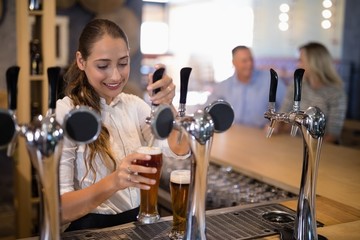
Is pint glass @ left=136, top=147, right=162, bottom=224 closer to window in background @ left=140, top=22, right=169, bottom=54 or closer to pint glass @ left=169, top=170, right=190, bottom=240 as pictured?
pint glass @ left=169, top=170, right=190, bottom=240

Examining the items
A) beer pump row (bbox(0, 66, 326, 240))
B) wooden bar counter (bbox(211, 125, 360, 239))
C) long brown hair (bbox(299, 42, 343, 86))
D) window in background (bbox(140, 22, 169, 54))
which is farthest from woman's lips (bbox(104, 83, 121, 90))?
window in background (bbox(140, 22, 169, 54))

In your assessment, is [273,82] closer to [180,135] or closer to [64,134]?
[180,135]

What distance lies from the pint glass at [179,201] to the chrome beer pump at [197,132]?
0.46 ft

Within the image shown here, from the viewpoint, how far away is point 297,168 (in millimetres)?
2523

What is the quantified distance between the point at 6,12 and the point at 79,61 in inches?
87.2

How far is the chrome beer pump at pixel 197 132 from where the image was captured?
44.8 inches

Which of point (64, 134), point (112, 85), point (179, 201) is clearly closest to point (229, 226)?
point (179, 201)

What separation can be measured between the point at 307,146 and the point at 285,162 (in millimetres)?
1317

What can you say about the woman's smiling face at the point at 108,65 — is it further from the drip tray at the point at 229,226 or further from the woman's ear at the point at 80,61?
the drip tray at the point at 229,226

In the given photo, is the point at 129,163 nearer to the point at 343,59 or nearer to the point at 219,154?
the point at 219,154

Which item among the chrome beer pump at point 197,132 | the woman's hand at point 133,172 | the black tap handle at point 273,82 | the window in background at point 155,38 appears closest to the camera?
the chrome beer pump at point 197,132

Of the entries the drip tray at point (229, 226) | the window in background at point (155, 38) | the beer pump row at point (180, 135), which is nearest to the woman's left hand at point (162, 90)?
the beer pump row at point (180, 135)

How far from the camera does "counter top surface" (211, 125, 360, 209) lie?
2133mm

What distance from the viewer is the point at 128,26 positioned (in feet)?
15.4
